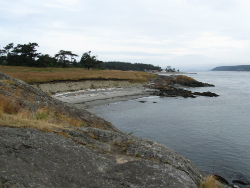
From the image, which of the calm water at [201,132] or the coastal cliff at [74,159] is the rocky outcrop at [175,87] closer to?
the calm water at [201,132]

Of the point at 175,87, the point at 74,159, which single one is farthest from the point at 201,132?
the point at 175,87

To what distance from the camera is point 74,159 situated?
5.71 meters

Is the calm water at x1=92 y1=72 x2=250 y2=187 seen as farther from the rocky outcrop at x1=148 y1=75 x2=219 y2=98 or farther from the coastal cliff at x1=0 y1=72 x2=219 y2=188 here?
the rocky outcrop at x1=148 y1=75 x2=219 y2=98

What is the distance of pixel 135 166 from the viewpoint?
621cm

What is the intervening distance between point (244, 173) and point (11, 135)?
13.7m

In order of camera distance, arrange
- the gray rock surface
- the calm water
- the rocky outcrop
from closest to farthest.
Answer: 1. the gray rock surface
2. the calm water
3. the rocky outcrop

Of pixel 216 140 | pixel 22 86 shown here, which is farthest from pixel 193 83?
pixel 22 86

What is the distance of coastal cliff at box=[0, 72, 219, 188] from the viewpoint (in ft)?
15.5

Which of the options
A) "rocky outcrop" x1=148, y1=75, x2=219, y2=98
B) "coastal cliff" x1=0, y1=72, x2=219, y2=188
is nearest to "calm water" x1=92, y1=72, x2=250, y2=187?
"coastal cliff" x1=0, y1=72, x2=219, y2=188

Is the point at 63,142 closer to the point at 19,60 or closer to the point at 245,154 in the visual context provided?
the point at 245,154

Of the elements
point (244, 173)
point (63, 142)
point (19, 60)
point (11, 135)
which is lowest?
point (244, 173)

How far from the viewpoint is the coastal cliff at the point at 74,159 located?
473 cm

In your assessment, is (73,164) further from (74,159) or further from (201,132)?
(201,132)

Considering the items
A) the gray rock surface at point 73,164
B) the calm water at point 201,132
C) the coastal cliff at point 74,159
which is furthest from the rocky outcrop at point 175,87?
the gray rock surface at point 73,164
